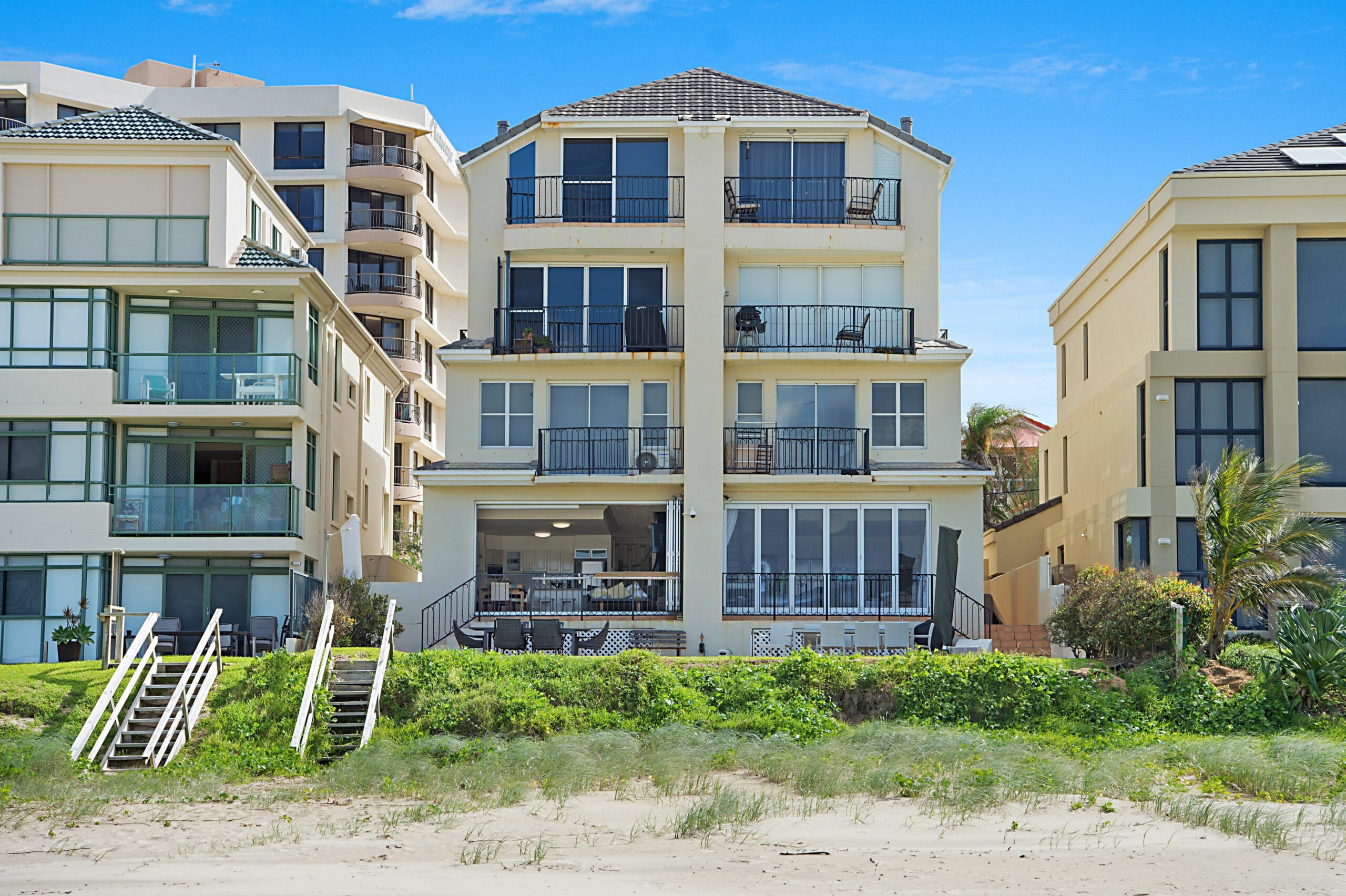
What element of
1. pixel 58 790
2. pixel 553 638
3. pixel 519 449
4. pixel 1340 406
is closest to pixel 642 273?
pixel 519 449

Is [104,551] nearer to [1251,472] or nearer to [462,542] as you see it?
[462,542]

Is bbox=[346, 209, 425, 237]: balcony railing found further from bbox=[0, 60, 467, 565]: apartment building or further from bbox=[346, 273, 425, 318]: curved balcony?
bbox=[346, 273, 425, 318]: curved balcony

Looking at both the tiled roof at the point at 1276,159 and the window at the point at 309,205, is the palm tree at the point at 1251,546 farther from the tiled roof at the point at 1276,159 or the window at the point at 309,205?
the window at the point at 309,205

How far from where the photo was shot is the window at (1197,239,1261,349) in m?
32.4

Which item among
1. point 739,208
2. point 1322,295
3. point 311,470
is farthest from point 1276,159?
point 311,470

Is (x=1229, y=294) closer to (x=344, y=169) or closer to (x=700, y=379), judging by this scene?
(x=700, y=379)

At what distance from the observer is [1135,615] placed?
2636 centimetres

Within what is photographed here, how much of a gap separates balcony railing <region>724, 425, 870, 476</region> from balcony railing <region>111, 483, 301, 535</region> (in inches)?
363

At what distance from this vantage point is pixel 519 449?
34.3m

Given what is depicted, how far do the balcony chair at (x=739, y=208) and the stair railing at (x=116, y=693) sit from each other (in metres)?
15.5

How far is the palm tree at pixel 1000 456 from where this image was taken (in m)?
47.9

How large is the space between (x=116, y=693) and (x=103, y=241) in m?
11.9

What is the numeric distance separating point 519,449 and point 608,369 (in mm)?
2597

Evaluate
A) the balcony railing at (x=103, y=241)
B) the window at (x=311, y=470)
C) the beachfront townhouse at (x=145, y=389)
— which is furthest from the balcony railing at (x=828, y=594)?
the balcony railing at (x=103, y=241)
